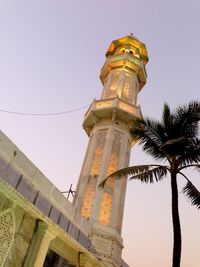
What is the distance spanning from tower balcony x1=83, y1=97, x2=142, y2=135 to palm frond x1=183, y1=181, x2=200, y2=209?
10.3 m

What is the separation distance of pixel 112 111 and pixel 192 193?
35.4ft

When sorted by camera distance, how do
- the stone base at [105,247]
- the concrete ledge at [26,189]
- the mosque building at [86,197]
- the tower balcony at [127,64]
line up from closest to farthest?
1. the mosque building at [86,197]
2. the concrete ledge at [26,189]
3. the stone base at [105,247]
4. the tower balcony at [127,64]

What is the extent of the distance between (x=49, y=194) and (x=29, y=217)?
180cm

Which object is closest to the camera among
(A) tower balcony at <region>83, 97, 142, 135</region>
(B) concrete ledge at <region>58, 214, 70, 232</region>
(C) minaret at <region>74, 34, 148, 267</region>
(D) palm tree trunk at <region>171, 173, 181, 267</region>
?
(D) palm tree trunk at <region>171, 173, 181, 267</region>

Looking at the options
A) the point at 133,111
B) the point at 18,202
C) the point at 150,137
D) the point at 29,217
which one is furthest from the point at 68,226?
the point at 133,111

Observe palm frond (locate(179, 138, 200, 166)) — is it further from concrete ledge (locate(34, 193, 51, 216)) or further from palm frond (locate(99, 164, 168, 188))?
concrete ledge (locate(34, 193, 51, 216))

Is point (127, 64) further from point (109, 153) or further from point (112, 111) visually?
point (109, 153)

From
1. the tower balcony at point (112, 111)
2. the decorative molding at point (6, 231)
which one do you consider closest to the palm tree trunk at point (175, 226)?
the decorative molding at point (6, 231)

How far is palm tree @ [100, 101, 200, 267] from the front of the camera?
33.3ft

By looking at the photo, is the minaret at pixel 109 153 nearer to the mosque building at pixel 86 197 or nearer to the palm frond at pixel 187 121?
the mosque building at pixel 86 197

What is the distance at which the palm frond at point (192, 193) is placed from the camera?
9.82 metres

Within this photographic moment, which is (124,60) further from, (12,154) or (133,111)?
(12,154)

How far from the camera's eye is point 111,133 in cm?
1911

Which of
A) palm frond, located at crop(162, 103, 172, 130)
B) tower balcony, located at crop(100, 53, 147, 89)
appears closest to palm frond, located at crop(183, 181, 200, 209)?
palm frond, located at crop(162, 103, 172, 130)
